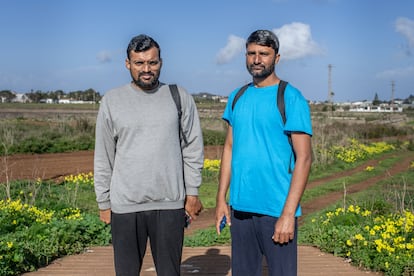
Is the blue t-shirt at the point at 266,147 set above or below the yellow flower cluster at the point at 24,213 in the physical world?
above

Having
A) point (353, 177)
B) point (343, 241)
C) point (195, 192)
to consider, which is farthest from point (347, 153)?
point (195, 192)

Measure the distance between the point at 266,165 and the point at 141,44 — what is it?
107 cm

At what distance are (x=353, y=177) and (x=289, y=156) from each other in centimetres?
1425

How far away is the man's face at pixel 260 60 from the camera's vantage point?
3301 mm

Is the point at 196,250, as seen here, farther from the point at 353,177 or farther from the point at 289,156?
the point at 353,177

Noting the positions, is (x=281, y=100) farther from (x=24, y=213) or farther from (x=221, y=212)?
(x=24, y=213)

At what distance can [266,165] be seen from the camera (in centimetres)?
324

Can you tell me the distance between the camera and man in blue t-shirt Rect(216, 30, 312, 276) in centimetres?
316

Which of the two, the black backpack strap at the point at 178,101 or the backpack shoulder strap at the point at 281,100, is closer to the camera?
the backpack shoulder strap at the point at 281,100

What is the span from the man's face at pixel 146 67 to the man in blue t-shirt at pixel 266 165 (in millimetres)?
544

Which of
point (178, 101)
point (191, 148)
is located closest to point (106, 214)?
point (191, 148)

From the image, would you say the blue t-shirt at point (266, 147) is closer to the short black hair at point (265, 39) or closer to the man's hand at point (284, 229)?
the man's hand at point (284, 229)

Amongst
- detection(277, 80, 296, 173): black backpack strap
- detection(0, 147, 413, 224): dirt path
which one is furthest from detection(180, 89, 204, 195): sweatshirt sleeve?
detection(0, 147, 413, 224): dirt path

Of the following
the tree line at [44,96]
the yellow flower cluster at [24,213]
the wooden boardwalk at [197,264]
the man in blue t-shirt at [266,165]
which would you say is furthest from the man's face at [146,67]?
the tree line at [44,96]
